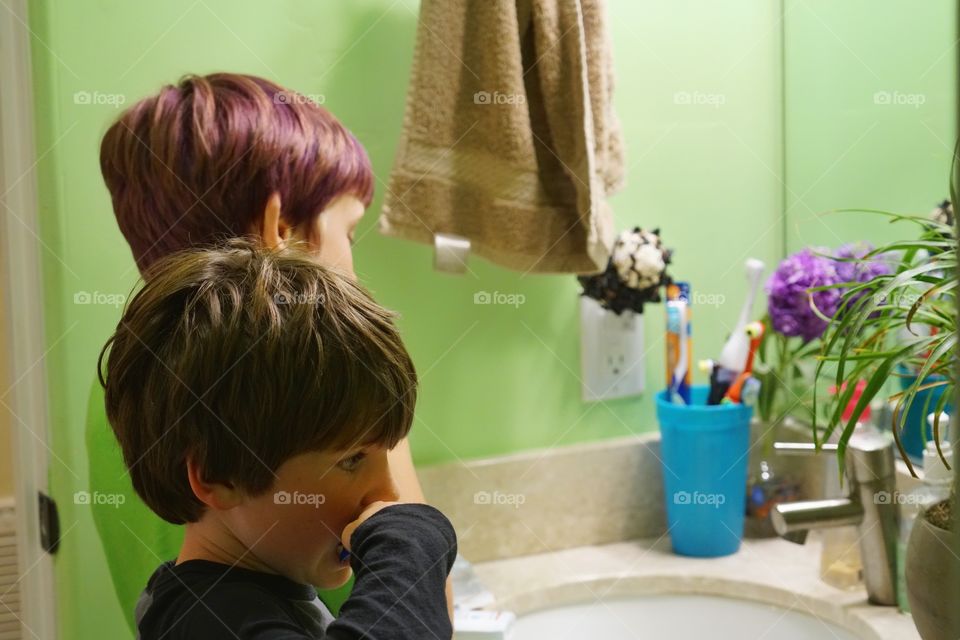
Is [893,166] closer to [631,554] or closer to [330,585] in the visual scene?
[631,554]

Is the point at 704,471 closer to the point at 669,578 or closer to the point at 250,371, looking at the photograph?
the point at 669,578

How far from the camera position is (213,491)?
2.34 ft

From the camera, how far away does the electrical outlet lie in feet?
4.67

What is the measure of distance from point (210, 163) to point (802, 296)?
75cm

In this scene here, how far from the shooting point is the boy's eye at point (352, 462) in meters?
0.71

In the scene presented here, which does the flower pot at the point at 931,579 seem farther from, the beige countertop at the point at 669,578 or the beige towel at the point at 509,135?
the beige towel at the point at 509,135

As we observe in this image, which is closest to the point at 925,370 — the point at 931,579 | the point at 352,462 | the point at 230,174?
the point at 931,579

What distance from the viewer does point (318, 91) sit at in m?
1.27

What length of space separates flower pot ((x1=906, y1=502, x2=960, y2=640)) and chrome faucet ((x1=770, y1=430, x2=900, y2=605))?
347 mm

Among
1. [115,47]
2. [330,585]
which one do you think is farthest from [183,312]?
[115,47]

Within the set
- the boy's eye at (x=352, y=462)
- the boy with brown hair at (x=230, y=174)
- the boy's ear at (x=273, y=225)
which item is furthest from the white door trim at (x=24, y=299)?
the boy's eye at (x=352, y=462)

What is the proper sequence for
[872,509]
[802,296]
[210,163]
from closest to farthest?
[210,163] < [872,509] < [802,296]

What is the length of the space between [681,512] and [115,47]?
936 mm

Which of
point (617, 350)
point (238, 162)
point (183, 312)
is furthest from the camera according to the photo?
point (617, 350)
